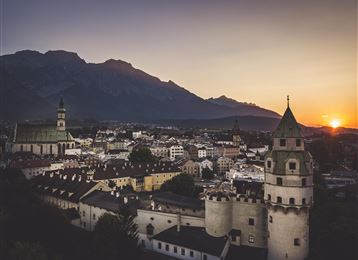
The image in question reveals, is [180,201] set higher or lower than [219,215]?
lower

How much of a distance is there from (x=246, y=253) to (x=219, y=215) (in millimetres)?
3973

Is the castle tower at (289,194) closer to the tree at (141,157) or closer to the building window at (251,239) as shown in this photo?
the building window at (251,239)

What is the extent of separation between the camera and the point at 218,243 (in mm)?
32594

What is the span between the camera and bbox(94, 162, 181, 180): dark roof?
61.5 m

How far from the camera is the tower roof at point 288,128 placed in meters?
30.8

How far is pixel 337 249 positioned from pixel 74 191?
3223 centimetres

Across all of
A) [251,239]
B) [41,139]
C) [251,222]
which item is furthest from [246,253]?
[41,139]

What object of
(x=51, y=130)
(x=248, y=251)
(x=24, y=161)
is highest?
A: (x=51, y=130)

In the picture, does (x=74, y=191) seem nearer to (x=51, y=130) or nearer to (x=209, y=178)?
(x=209, y=178)

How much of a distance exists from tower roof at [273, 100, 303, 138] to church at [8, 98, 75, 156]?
78.3 meters

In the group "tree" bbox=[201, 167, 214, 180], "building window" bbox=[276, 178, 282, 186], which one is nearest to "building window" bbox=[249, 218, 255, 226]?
"building window" bbox=[276, 178, 282, 186]

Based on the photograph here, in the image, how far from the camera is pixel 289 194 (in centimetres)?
2969

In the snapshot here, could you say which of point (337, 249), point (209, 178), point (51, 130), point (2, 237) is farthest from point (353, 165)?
point (2, 237)

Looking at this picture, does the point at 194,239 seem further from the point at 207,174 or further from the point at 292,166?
the point at 207,174
